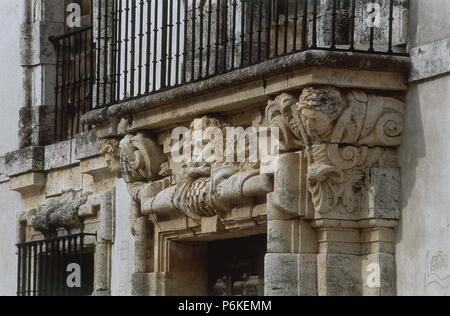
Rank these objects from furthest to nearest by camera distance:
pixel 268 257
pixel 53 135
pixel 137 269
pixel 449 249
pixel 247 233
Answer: pixel 53 135 < pixel 137 269 < pixel 247 233 < pixel 268 257 < pixel 449 249

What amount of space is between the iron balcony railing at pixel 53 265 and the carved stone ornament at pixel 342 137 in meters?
3.95

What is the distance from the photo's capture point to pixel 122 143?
46.9 feet

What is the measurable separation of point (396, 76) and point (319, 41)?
0.77 metres

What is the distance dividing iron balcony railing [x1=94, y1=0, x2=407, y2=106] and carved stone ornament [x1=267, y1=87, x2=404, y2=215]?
0.98 ft

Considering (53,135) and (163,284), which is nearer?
(163,284)

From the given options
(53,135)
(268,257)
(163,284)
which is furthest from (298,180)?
(53,135)

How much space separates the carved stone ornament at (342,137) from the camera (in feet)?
39.3

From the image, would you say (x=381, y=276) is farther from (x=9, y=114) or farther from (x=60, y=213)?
(x=9, y=114)

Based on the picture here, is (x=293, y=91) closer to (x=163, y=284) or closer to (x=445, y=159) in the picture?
(x=445, y=159)

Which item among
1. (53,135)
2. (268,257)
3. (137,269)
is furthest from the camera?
(53,135)

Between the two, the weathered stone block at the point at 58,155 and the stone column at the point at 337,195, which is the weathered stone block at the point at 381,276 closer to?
the stone column at the point at 337,195

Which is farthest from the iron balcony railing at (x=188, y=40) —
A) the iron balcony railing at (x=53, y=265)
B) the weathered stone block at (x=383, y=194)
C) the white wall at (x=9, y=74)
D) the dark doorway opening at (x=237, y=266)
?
the dark doorway opening at (x=237, y=266)

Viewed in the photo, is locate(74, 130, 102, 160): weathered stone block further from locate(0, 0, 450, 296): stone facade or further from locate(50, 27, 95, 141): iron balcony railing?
locate(50, 27, 95, 141): iron balcony railing
